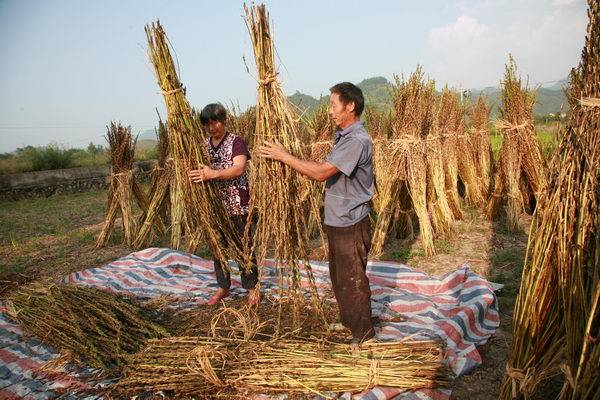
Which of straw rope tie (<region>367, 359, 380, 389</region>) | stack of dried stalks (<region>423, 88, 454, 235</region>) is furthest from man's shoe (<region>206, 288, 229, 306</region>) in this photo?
stack of dried stalks (<region>423, 88, 454, 235</region>)

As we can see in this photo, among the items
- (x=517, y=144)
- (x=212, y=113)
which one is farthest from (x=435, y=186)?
(x=212, y=113)

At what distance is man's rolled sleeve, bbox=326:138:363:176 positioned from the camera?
7.73ft

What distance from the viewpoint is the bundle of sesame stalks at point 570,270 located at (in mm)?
1525

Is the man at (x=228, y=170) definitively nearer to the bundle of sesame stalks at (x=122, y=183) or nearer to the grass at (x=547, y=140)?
the grass at (x=547, y=140)

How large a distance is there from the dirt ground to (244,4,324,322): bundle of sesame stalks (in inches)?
51.0

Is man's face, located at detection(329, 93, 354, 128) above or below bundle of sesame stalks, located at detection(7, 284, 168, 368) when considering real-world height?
above

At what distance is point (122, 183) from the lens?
578 centimetres

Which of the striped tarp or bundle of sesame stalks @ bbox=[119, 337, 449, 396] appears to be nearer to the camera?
bundle of sesame stalks @ bbox=[119, 337, 449, 396]

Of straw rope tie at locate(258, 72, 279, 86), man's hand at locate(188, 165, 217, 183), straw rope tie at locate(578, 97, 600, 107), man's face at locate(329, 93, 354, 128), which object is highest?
straw rope tie at locate(258, 72, 279, 86)

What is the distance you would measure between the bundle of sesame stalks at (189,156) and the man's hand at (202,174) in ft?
0.17

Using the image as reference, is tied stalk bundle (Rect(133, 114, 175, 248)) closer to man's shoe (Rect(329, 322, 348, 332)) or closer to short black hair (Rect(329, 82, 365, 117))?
man's shoe (Rect(329, 322, 348, 332))

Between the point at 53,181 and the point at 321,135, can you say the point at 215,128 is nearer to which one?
the point at 321,135

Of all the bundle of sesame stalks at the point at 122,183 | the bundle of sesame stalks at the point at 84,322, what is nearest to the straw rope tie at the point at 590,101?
the bundle of sesame stalks at the point at 84,322

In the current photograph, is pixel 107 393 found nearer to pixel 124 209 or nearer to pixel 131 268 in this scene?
pixel 131 268
